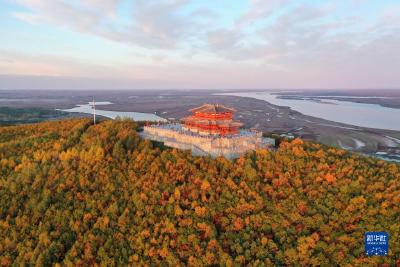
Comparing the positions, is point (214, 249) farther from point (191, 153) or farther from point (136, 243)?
point (191, 153)

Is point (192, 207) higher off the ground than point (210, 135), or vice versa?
point (210, 135)

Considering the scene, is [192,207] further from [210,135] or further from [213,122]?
[213,122]

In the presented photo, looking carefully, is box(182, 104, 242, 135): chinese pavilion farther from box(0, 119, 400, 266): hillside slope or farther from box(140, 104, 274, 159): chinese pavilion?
box(0, 119, 400, 266): hillside slope

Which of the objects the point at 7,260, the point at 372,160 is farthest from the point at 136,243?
the point at 372,160

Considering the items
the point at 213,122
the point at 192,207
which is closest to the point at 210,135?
the point at 213,122

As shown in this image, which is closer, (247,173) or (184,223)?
(184,223)

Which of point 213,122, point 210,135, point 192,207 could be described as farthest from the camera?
point 213,122

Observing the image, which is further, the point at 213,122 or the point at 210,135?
the point at 213,122

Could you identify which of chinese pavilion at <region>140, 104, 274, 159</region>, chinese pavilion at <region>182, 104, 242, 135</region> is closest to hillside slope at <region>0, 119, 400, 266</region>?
chinese pavilion at <region>140, 104, 274, 159</region>
